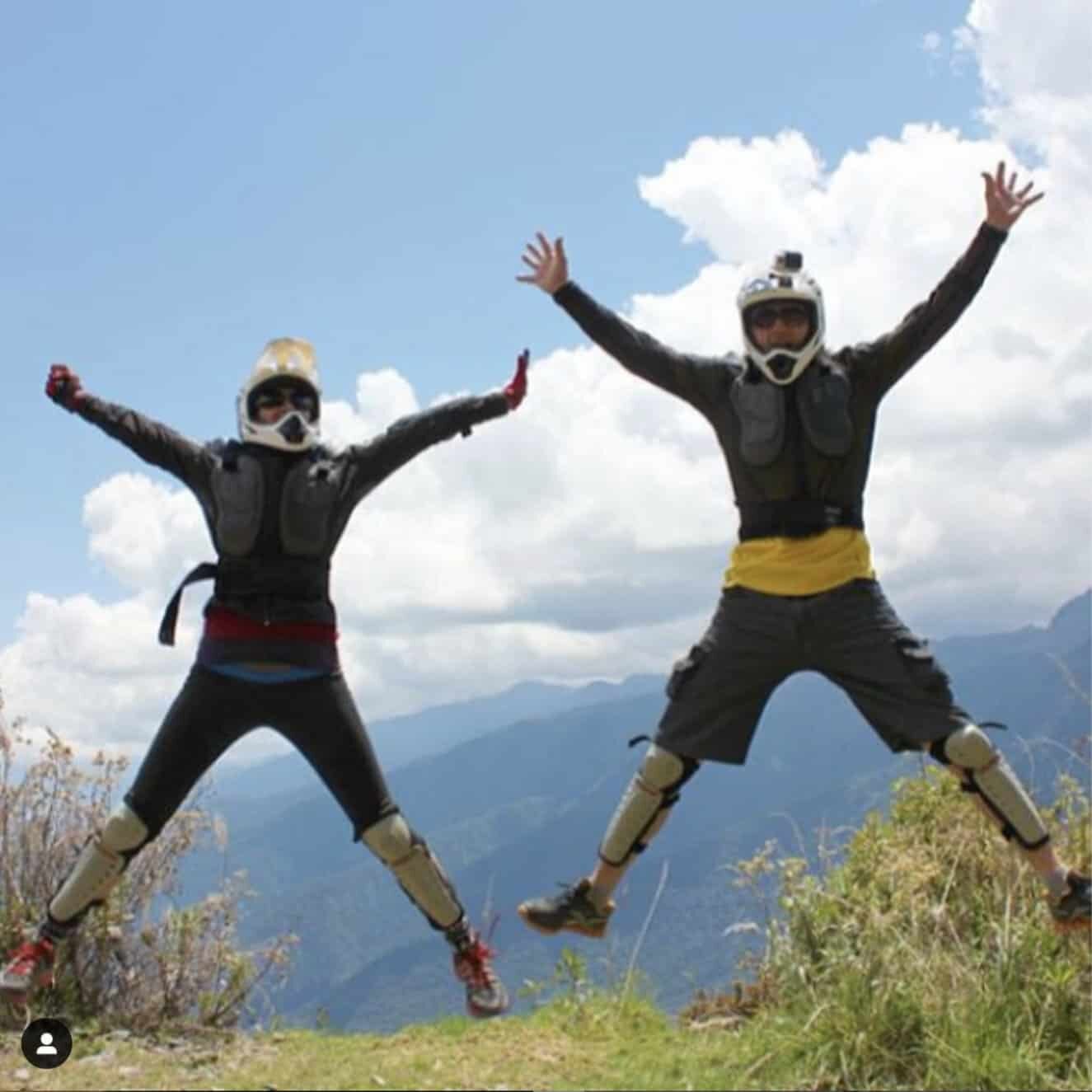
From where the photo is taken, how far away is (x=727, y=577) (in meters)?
6.60

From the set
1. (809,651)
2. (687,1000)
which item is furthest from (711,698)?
(687,1000)

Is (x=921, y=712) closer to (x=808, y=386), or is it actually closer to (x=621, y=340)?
(x=808, y=386)

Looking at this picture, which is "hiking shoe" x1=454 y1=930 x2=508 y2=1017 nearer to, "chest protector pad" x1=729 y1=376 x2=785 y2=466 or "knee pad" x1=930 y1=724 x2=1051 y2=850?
"knee pad" x1=930 y1=724 x2=1051 y2=850

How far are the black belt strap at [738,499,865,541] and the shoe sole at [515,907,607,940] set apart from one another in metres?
2.10

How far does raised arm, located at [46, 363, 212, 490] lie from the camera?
273 inches

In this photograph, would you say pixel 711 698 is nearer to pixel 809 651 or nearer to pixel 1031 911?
pixel 809 651

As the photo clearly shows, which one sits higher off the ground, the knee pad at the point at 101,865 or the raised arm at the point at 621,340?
the raised arm at the point at 621,340

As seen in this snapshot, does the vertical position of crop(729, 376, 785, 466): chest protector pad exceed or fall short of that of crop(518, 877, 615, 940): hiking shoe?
it exceeds it

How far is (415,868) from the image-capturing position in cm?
651

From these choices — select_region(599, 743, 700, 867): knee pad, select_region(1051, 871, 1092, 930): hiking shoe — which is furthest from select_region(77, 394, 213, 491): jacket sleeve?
select_region(1051, 871, 1092, 930): hiking shoe

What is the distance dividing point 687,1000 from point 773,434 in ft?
13.0

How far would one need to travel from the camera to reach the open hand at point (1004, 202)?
6.70 m

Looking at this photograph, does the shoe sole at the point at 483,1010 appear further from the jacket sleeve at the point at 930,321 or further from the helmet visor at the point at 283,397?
the jacket sleeve at the point at 930,321

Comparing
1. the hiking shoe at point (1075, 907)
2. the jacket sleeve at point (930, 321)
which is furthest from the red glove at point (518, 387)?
the hiking shoe at point (1075, 907)
